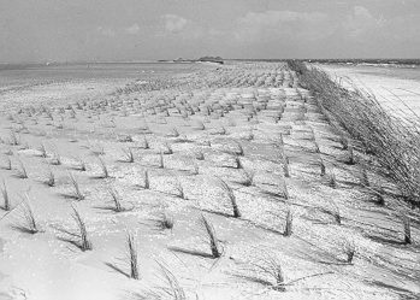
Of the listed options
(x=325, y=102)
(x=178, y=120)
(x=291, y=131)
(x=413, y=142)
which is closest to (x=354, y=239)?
(x=413, y=142)

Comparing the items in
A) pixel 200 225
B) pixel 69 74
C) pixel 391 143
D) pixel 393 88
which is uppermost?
pixel 391 143

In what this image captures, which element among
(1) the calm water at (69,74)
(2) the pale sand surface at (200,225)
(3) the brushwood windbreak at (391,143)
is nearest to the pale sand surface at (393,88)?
(3) the brushwood windbreak at (391,143)

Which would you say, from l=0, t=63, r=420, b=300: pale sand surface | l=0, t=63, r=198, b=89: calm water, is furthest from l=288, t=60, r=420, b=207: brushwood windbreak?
l=0, t=63, r=198, b=89: calm water

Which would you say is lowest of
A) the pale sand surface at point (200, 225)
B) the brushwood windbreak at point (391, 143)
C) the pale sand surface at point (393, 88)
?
the pale sand surface at point (393, 88)

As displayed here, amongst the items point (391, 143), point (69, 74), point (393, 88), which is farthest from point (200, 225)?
point (69, 74)

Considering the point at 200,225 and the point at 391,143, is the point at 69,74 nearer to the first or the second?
the point at 391,143

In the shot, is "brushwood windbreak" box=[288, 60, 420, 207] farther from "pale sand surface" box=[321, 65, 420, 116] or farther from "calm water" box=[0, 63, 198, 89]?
"calm water" box=[0, 63, 198, 89]

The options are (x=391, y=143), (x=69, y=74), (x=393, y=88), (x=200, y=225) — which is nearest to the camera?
(x=200, y=225)

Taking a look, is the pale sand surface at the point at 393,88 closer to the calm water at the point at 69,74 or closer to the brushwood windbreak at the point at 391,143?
the brushwood windbreak at the point at 391,143

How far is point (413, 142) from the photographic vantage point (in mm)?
4973

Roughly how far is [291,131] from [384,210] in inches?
168

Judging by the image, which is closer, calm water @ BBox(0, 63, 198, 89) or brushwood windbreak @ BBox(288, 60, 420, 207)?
brushwood windbreak @ BBox(288, 60, 420, 207)

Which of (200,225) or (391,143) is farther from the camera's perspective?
(391,143)

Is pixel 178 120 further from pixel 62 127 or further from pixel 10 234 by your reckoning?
pixel 10 234
